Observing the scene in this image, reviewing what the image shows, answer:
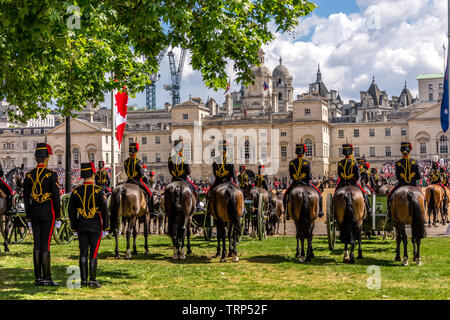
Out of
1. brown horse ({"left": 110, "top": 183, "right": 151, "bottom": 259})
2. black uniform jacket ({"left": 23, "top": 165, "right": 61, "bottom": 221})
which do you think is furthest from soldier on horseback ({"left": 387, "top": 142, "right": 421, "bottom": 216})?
black uniform jacket ({"left": 23, "top": 165, "right": 61, "bottom": 221})

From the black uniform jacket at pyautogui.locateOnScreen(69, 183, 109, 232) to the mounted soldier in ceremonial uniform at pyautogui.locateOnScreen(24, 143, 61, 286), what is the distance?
481mm

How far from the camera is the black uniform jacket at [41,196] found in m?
9.23

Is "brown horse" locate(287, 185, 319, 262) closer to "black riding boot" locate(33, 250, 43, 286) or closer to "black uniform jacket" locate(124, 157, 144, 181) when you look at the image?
"black uniform jacket" locate(124, 157, 144, 181)

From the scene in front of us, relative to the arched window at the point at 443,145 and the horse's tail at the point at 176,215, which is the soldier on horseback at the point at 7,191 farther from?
the arched window at the point at 443,145

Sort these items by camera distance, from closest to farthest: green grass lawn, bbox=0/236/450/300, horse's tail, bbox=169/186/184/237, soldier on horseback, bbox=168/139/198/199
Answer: green grass lawn, bbox=0/236/450/300, horse's tail, bbox=169/186/184/237, soldier on horseback, bbox=168/139/198/199

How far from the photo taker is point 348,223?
11.7 meters

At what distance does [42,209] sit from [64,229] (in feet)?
22.8

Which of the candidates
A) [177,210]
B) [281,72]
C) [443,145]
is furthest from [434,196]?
[281,72]

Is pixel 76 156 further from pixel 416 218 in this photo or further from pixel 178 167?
pixel 416 218

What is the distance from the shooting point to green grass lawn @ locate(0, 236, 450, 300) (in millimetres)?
8344

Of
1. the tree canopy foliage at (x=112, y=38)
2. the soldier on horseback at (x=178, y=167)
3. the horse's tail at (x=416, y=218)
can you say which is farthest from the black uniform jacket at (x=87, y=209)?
the horse's tail at (x=416, y=218)
